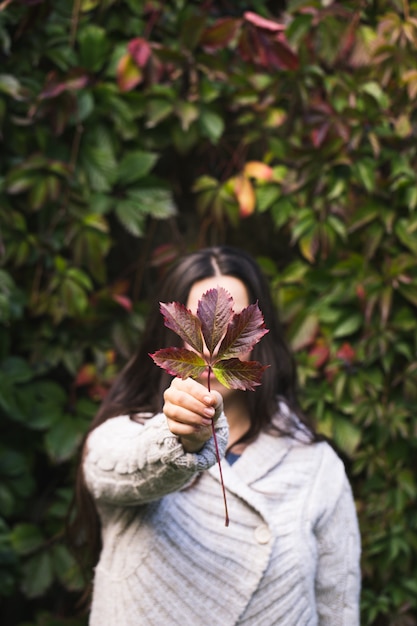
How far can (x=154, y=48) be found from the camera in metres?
1.62

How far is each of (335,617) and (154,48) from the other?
1174mm

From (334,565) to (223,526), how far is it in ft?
0.65

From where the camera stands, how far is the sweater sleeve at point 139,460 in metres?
0.84

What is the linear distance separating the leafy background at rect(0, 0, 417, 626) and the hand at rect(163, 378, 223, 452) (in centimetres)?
85

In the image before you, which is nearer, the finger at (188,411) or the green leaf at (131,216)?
the finger at (188,411)

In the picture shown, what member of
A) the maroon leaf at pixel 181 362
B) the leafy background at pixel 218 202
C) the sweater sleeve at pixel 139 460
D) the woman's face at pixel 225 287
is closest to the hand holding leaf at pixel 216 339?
the maroon leaf at pixel 181 362

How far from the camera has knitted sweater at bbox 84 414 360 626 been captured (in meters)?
1.08

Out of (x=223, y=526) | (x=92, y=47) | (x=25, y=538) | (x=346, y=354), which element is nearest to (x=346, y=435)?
(x=346, y=354)

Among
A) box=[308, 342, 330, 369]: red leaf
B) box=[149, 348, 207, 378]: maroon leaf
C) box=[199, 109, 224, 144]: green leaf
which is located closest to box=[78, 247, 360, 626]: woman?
box=[149, 348, 207, 378]: maroon leaf

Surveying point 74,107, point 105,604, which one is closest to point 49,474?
point 105,604

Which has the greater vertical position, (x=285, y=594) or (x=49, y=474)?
(x=285, y=594)

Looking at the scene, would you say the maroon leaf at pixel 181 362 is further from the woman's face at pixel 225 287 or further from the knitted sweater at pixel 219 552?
the woman's face at pixel 225 287

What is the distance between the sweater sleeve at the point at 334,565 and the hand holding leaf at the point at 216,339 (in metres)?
0.58

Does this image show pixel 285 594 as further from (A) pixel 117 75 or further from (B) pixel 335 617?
(A) pixel 117 75
